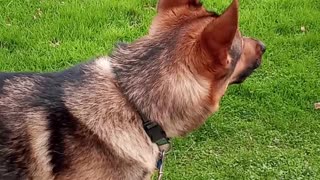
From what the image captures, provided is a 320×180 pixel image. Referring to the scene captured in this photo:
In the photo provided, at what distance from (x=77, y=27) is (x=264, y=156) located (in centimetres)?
244

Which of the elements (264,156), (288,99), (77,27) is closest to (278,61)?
(288,99)

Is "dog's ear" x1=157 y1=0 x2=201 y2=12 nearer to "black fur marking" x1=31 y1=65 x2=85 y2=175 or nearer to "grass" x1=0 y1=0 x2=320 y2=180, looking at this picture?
"black fur marking" x1=31 y1=65 x2=85 y2=175

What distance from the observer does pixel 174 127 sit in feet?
11.6

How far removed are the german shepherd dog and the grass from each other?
1.44 meters

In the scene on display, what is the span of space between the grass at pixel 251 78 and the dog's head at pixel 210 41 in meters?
1.31

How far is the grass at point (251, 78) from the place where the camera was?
505 centimetres

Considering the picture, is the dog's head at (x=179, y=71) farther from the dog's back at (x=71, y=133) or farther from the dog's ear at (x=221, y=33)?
the dog's back at (x=71, y=133)

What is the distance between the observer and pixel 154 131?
11.6ft

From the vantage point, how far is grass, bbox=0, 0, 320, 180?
5.05m

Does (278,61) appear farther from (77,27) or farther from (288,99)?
(77,27)

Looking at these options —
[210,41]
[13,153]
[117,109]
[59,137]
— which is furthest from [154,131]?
[13,153]

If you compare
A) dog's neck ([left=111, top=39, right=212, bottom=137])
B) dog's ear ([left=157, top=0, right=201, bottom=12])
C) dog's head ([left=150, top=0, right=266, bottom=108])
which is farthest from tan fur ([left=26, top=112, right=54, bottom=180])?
A: dog's ear ([left=157, top=0, right=201, bottom=12])

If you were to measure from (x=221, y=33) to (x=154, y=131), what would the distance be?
A: 0.73 m

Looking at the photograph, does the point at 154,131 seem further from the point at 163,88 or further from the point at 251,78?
the point at 251,78
